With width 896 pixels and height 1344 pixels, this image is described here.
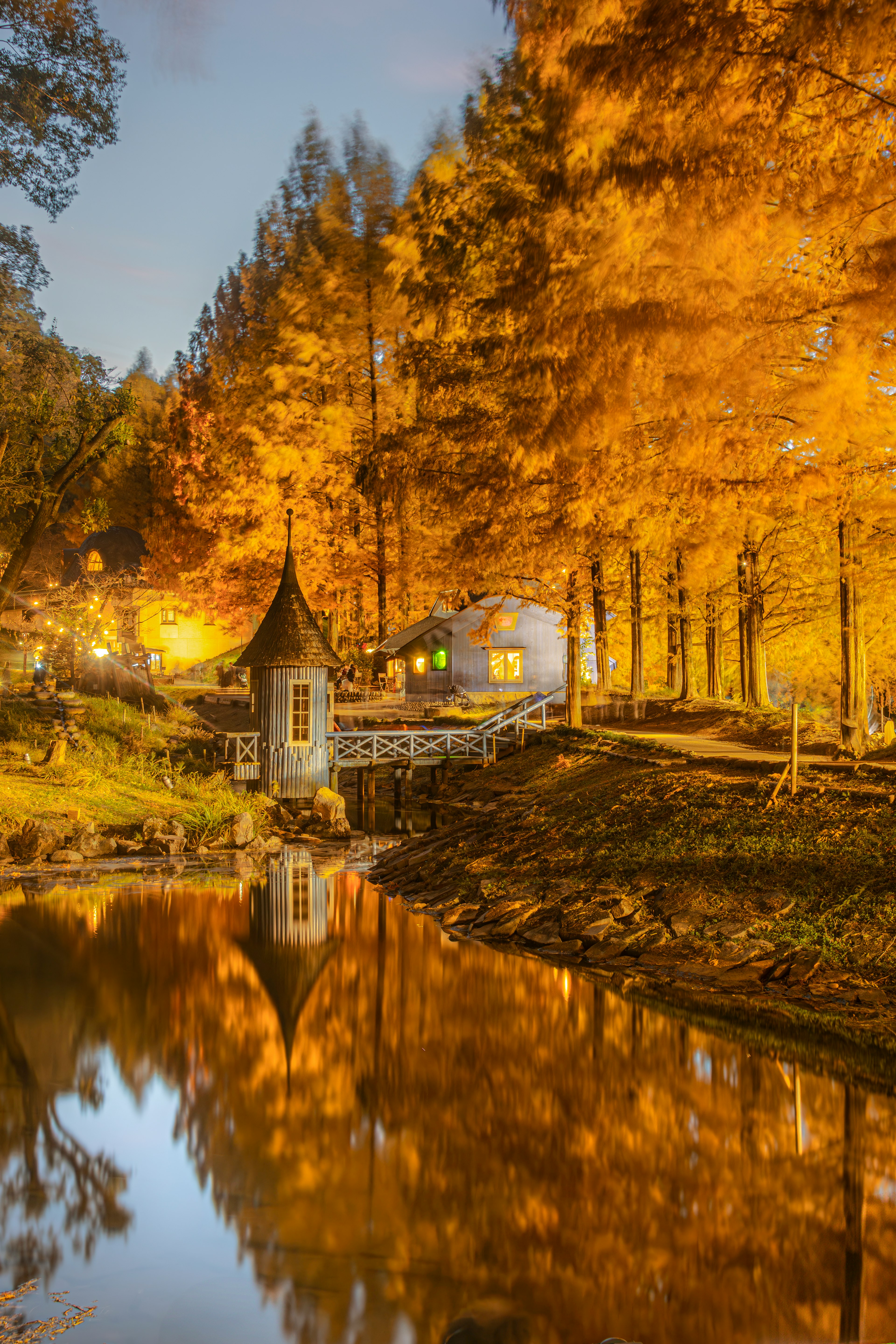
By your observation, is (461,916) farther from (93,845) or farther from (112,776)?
(112,776)

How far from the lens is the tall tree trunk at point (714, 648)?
34125 millimetres

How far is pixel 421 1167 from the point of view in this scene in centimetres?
716

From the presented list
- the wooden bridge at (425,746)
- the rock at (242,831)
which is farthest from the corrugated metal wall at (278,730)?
the rock at (242,831)

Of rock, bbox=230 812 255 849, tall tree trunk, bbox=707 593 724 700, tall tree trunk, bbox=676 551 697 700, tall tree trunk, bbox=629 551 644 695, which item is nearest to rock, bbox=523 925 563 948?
rock, bbox=230 812 255 849

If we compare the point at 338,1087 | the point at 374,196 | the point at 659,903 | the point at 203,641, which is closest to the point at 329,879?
the point at 659,903

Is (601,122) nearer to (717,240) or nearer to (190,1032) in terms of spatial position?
(717,240)

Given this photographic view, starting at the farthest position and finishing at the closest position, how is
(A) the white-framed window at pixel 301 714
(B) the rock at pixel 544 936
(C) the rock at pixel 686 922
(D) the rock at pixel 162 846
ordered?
(A) the white-framed window at pixel 301 714
(D) the rock at pixel 162 846
(B) the rock at pixel 544 936
(C) the rock at pixel 686 922

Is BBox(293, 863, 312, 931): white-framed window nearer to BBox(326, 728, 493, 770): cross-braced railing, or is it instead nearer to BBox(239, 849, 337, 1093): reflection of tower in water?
BBox(239, 849, 337, 1093): reflection of tower in water

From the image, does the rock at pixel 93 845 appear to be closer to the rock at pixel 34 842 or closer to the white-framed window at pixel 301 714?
the rock at pixel 34 842

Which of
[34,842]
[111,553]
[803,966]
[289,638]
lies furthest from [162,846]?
[111,553]

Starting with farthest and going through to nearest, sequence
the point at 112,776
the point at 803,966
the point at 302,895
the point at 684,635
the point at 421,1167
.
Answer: the point at 684,635
the point at 112,776
the point at 302,895
the point at 803,966
the point at 421,1167

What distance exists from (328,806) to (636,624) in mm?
11901

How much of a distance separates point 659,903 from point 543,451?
551 centimetres

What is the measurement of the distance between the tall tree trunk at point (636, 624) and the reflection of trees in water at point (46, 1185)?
24.1m
